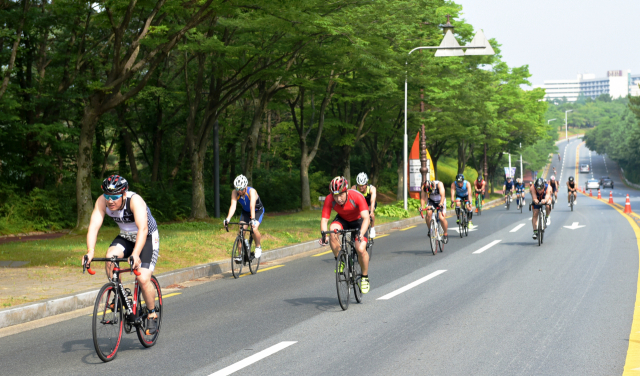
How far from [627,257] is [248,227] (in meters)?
7.99

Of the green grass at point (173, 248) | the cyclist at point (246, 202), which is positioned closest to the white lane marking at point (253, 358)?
the cyclist at point (246, 202)

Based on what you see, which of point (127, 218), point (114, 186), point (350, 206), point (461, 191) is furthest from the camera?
point (461, 191)

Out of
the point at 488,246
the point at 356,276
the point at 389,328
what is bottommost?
the point at 488,246

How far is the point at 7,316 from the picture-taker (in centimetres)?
824

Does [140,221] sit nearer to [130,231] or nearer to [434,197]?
[130,231]

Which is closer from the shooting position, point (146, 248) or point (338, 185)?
point (146, 248)

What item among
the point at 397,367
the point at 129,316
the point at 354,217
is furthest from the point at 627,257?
the point at 129,316

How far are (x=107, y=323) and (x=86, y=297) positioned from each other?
12.1 ft

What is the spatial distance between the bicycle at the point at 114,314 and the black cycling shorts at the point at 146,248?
0.21 meters

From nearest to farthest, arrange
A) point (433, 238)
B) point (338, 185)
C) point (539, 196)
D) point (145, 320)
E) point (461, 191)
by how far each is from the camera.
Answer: point (145, 320) < point (338, 185) < point (433, 238) < point (539, 196) < point (461, 191)

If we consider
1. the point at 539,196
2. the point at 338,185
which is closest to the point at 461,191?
the point at 539,196

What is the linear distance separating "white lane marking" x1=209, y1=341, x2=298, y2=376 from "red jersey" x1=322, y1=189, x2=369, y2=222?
8.30ft

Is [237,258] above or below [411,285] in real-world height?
above

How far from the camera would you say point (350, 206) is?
364 inches
